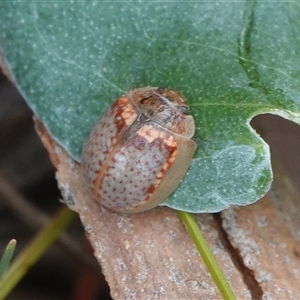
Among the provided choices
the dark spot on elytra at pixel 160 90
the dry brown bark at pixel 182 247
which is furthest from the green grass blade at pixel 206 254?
the dark spot on elytra at pixel 160 90

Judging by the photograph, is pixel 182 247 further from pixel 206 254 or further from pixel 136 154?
pixel 136 154

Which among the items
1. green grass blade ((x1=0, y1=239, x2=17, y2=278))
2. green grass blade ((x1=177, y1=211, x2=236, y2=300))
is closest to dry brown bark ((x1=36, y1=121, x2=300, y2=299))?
green grass blade ((x1=177, y1=211, x2=236, y2=300))

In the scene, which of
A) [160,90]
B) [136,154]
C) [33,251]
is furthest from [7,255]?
[160,90]

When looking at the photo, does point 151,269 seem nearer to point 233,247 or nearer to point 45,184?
point 233,247

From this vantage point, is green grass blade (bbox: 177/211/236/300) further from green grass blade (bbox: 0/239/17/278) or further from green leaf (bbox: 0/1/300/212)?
green grass blade (bbox: 0/239/17/278)

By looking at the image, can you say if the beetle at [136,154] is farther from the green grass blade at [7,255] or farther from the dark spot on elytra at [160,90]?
the green grass blade at [7,255]

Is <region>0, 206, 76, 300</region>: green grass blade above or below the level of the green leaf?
below

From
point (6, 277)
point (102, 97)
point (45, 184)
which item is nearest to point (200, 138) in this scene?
point (102, 97)
